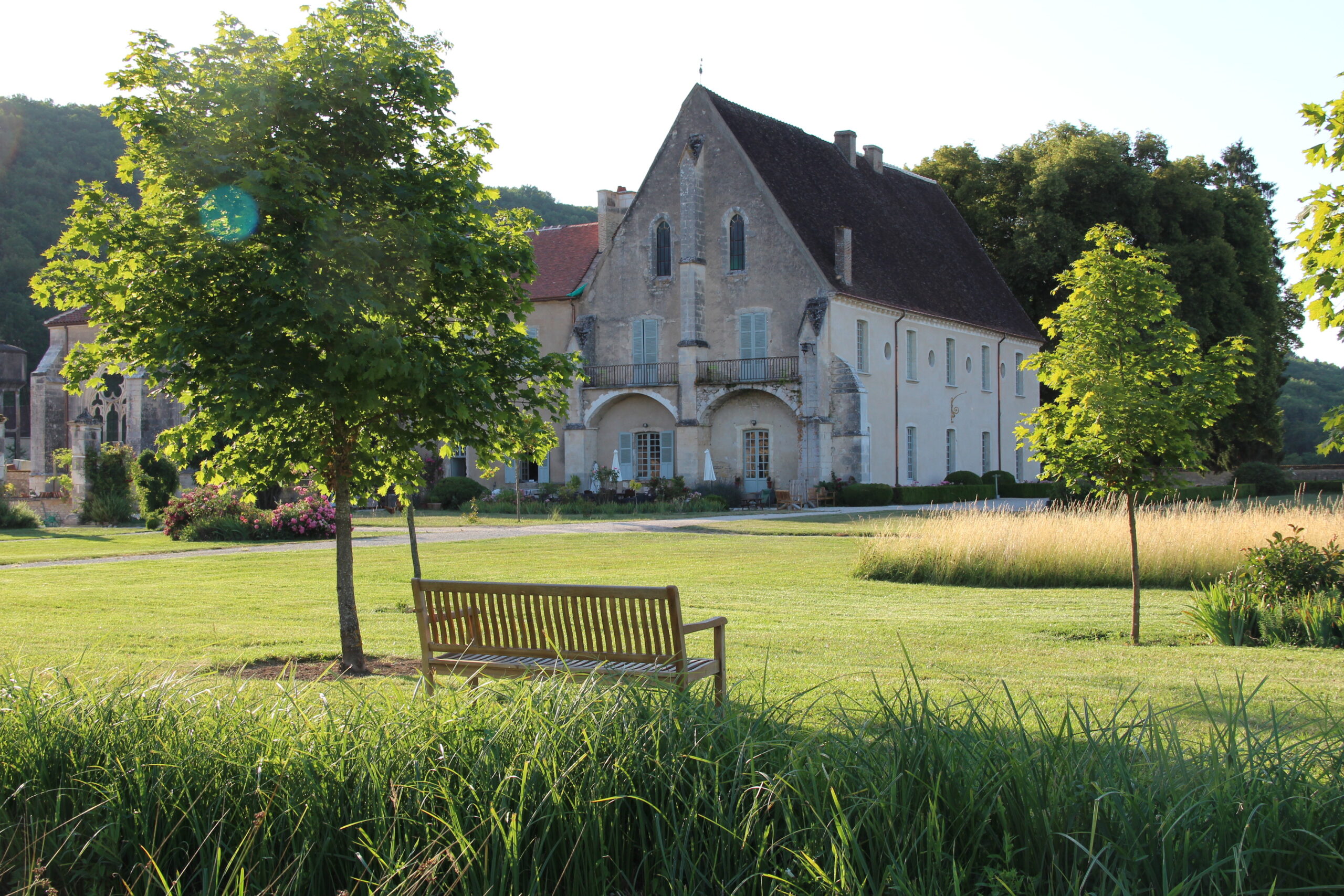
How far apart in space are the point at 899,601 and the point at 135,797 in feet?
32.9

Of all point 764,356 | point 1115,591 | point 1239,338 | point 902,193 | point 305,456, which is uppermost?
point 902,193

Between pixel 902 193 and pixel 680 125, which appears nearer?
pixel 680 125

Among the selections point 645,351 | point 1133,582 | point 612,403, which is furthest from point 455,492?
point 1133,582

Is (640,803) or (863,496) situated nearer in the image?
(640,803)

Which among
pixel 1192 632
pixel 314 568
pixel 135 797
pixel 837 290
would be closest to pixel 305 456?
pixel 135 797

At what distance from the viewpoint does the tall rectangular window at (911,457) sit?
136 feet

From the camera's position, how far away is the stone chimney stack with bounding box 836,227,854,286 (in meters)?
38.7

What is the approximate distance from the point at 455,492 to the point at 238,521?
15593 mm

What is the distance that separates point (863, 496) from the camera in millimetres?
36406

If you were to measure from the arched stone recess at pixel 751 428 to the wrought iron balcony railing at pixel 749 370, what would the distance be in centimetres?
38

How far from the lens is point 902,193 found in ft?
155

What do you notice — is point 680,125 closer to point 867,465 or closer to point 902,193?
point 902,193

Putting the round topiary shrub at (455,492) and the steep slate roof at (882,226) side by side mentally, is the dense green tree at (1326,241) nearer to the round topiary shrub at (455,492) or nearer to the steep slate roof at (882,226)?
the steep slate roof at (882,226)

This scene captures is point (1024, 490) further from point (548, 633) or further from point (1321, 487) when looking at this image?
point (548, 633)
